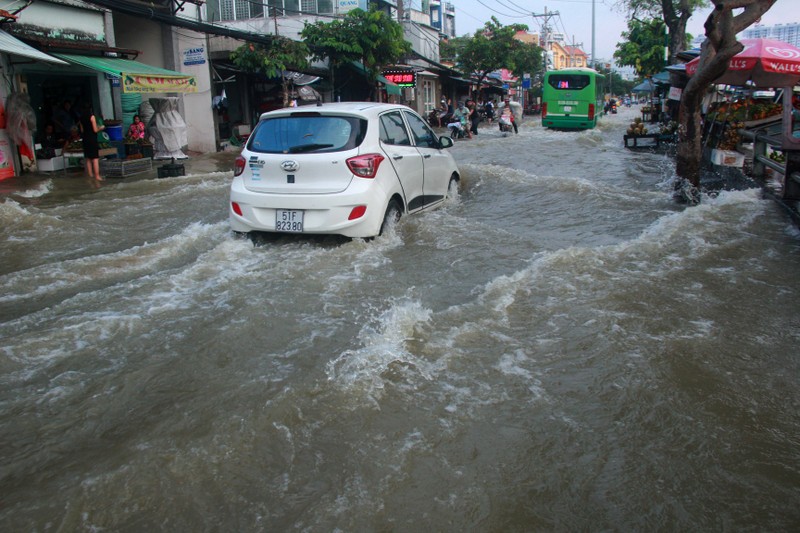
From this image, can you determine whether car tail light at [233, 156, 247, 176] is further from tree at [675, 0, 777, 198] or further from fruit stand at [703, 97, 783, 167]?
fruit stand at [703, 97, 783, 167]

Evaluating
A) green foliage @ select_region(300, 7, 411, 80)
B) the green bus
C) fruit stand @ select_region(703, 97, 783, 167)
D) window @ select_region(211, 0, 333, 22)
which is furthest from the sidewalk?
the green bus

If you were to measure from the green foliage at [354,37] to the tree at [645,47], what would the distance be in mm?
15983

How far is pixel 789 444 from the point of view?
328cm

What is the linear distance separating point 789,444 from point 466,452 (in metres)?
1.66

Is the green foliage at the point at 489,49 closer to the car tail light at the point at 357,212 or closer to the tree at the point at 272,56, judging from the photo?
the tree at the point at 272,56

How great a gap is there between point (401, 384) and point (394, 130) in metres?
4.31

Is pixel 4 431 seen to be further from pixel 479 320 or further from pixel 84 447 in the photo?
pixel 479 320

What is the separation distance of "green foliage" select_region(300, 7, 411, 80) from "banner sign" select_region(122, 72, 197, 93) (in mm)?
7607

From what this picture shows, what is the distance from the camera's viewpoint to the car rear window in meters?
6.52

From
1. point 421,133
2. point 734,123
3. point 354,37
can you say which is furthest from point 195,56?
point 734,123

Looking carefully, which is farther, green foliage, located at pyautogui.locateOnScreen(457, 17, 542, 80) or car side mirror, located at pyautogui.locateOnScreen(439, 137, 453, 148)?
green foliage, located at pyautogui.locateOnScreen(457, 17, 542, 80)

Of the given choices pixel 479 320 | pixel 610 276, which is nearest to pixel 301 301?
pixel 479 320

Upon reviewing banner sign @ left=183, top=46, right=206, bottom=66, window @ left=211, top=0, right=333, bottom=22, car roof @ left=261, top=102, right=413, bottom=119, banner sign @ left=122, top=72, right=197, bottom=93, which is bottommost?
car roof @ left=261, top=102, right=413, bottom=119

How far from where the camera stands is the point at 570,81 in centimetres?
2784
